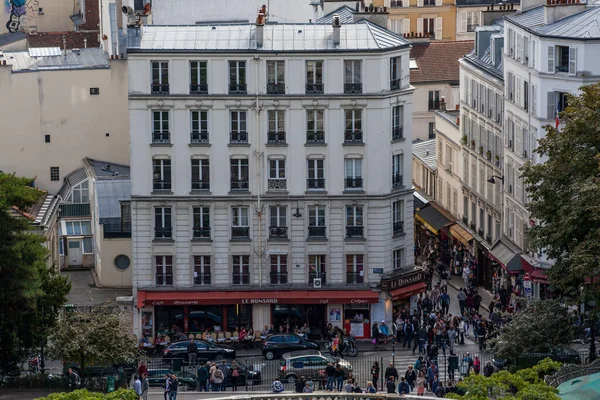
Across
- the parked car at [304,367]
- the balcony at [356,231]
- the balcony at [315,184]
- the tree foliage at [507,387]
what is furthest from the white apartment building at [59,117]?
the tree foliage at [507,387]

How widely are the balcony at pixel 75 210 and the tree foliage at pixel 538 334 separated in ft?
129

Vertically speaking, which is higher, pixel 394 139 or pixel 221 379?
pixel 394 139

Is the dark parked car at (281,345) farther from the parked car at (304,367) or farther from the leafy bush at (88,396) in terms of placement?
the leafy bush at (88,396)

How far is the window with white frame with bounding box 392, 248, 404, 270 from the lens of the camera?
102 meters

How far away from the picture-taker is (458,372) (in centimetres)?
9081

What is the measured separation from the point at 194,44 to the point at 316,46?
614cm

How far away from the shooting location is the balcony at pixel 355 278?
3989 inches

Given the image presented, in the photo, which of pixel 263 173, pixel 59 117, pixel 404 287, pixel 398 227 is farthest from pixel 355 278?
pixel 59 117

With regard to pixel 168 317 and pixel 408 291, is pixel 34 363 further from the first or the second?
pixel 408 291

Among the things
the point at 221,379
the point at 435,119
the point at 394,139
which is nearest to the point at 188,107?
the point at 394,139

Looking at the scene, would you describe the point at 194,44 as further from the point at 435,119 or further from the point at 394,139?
the point at 435,119

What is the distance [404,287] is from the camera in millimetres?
101438

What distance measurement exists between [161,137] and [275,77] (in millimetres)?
6554

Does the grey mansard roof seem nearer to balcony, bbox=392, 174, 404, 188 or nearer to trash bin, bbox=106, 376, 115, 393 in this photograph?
balcony, bbox=392, 174, 404, 188
